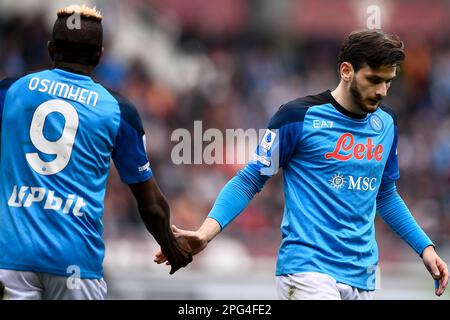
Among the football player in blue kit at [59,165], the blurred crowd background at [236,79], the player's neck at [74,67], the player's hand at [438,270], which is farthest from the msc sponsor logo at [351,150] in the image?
the blurred crowd background at [236,79]

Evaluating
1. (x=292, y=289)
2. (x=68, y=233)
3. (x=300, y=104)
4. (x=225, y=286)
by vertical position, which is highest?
(x=300, y=104)

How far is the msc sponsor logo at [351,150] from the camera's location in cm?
619

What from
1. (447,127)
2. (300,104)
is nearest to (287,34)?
(447,127)

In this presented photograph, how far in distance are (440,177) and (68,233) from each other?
11.9 meters

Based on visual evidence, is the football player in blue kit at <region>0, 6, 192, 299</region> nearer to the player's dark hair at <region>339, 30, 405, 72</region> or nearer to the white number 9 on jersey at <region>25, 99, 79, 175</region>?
the white number 9 on jersey at <region>25, 99, 79, 175</region>

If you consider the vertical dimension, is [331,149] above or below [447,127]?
above

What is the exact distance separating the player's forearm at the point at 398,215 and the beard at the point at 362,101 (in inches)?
22.5

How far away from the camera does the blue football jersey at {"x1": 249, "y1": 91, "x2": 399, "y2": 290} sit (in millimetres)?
6074

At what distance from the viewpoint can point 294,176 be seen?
6.23m

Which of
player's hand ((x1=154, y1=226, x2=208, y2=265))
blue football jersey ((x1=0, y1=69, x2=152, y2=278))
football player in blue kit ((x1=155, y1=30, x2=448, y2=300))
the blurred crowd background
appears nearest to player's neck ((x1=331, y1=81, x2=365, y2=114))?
football player in blue kit ((x1=155, y1=30, x2=448, y2=300))

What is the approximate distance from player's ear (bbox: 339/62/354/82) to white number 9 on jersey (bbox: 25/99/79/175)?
4.90 ft

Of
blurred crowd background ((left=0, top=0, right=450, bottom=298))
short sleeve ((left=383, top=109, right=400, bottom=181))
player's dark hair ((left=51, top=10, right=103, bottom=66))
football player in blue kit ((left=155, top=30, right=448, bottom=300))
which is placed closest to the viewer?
player's dark hair ((left=51, top=10, right=103, bottom=66))

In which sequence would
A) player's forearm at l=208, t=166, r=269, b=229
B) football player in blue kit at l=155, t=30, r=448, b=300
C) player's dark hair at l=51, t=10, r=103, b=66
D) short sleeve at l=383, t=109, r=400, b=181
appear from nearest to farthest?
player's dark hair at l=51, t=10, r=103, b=66
football player in blue kit at l=155, t=30, r=448, b=300
player's forearm at l=208, t=166, r=269, b=229
short sleeve at l=383, t=109, r=400, b=181
